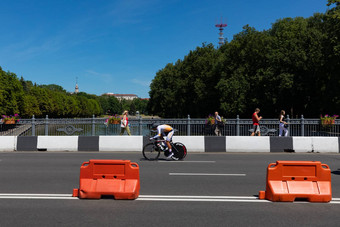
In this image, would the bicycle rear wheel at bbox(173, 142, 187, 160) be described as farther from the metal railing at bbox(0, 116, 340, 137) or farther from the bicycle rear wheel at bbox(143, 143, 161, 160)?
the metal railing at bbox(0, 116, 340, 137)

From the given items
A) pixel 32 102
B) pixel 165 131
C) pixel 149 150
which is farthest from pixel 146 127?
pixel 32 102

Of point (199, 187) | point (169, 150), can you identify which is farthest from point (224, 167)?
point (199, 187)

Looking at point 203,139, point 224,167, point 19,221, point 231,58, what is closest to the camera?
point 19,221

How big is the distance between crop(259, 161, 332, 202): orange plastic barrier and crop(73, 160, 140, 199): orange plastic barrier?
225cm

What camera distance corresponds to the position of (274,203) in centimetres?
561

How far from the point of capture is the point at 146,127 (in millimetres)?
19531

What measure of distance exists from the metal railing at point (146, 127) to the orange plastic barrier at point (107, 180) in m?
11.9

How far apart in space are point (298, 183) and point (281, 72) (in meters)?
33.2

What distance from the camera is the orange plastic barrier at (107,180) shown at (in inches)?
228

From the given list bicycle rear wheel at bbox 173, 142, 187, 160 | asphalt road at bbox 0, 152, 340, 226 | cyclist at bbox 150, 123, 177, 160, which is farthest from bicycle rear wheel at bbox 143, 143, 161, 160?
A: asphalt road at bbox 0, 152, 340, 226

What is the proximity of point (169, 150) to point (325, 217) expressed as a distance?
7085 mm

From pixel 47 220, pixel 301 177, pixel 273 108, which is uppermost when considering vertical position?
pixel 273 108

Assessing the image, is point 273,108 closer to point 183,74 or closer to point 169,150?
point 183,74

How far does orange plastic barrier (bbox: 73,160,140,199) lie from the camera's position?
19.0ft
